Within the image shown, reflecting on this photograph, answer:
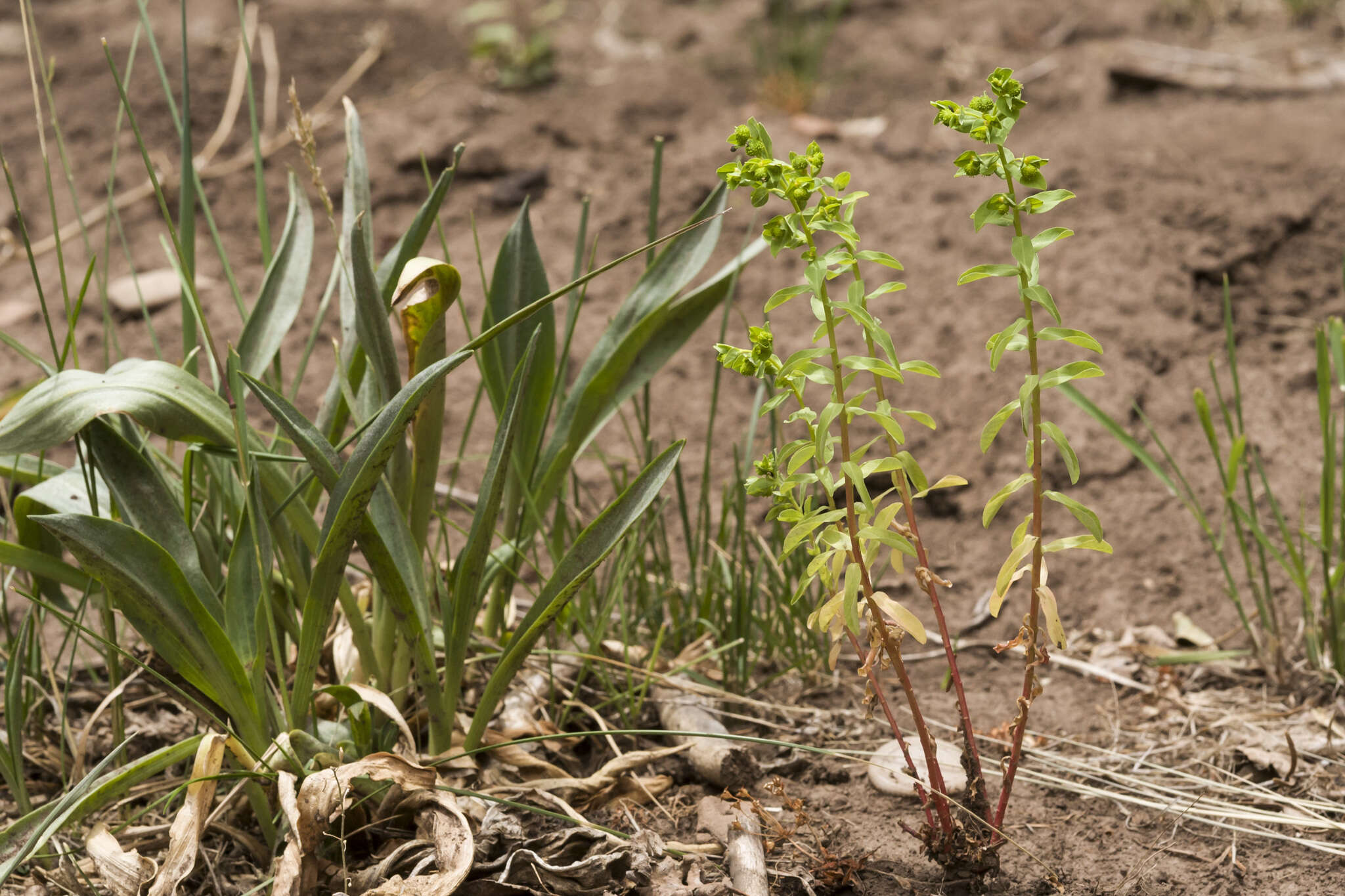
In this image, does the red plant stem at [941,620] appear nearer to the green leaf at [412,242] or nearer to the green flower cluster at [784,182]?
the green flower cluster at [784,182]

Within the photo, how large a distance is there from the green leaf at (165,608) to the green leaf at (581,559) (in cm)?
27

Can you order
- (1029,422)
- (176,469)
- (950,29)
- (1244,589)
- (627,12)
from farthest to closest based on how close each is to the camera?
(627,12)
(950,29)
(1244,589)
(176,469)
(1029,422)

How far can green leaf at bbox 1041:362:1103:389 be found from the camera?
3.12 feet

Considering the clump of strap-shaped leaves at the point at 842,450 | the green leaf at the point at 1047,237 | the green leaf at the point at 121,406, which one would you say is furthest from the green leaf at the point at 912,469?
the green leaf at the point at 121,406

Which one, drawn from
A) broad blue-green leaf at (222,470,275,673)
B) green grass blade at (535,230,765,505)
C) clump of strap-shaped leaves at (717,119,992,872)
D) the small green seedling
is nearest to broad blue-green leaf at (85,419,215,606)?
broad blue-green leaf at (222,470,275,673)

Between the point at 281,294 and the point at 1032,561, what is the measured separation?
0.99 m

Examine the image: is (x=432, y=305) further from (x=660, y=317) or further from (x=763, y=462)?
(x=763, y=462)

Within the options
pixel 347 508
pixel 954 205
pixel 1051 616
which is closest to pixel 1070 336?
pixel 1051 616

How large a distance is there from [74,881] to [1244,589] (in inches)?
70.7

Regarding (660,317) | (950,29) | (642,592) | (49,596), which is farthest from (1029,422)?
(950,29)

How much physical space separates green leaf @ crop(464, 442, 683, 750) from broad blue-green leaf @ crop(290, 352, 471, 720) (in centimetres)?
20

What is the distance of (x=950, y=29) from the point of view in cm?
390

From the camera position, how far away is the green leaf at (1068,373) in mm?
951

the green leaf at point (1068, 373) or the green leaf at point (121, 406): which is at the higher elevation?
the green leaf at point (121, 406)
